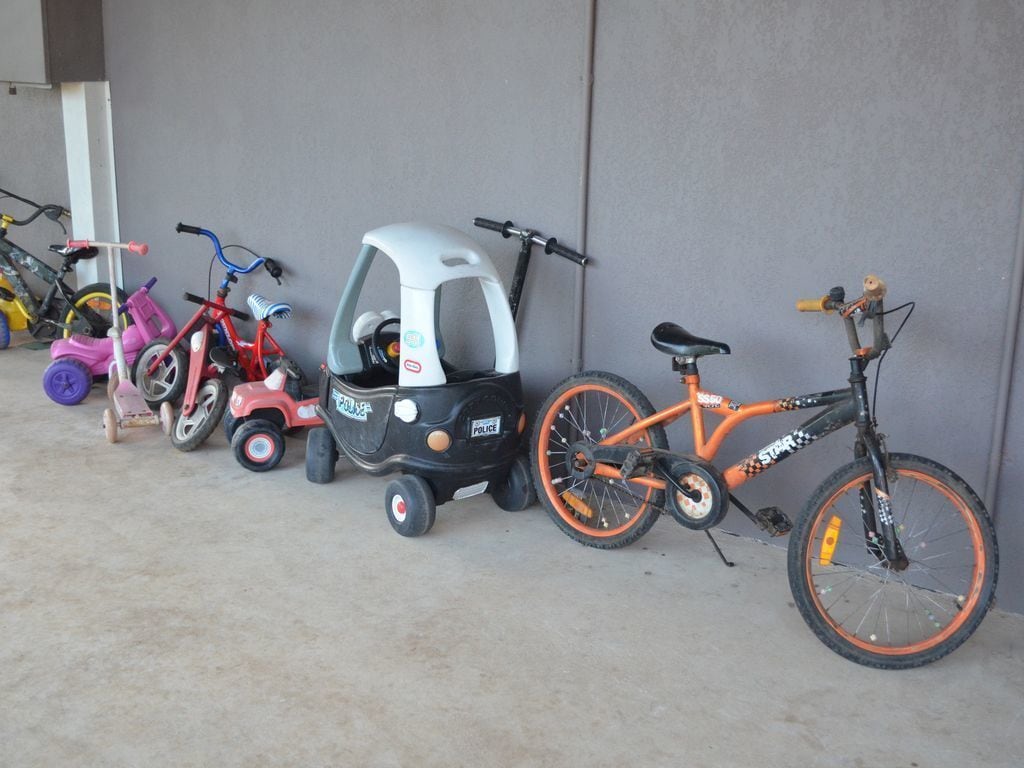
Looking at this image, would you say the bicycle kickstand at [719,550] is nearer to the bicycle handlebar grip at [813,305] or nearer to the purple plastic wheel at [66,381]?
the bicycle handlebar grip at [813,305]

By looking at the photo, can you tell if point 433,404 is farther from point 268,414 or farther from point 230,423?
point 230,423

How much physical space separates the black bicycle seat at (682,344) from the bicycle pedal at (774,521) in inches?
18.5

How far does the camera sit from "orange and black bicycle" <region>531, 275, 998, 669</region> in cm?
252

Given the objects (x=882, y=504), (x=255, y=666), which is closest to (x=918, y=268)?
(x=882, y=504)

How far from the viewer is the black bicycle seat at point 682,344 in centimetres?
289

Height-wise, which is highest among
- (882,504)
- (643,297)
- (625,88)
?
(625,88)

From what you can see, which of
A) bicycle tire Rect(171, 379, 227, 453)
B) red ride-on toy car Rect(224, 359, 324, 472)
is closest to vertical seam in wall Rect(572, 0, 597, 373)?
red ride-on toy car Rect(224, 359, 324, 472)

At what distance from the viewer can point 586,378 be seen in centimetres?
325

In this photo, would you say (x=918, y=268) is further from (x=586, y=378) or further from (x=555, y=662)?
(x=555, y=662)

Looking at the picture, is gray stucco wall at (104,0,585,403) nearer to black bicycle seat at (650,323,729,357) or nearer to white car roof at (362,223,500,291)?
white car roof at (362,223,500,291)

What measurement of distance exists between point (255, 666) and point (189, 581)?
56cm

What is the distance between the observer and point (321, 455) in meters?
3.73

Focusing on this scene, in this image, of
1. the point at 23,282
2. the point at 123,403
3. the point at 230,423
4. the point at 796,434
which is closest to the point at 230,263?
the point at 123,403

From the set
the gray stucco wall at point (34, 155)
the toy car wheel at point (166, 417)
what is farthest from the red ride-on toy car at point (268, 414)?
the gray stucco wall at point (34, 155)
